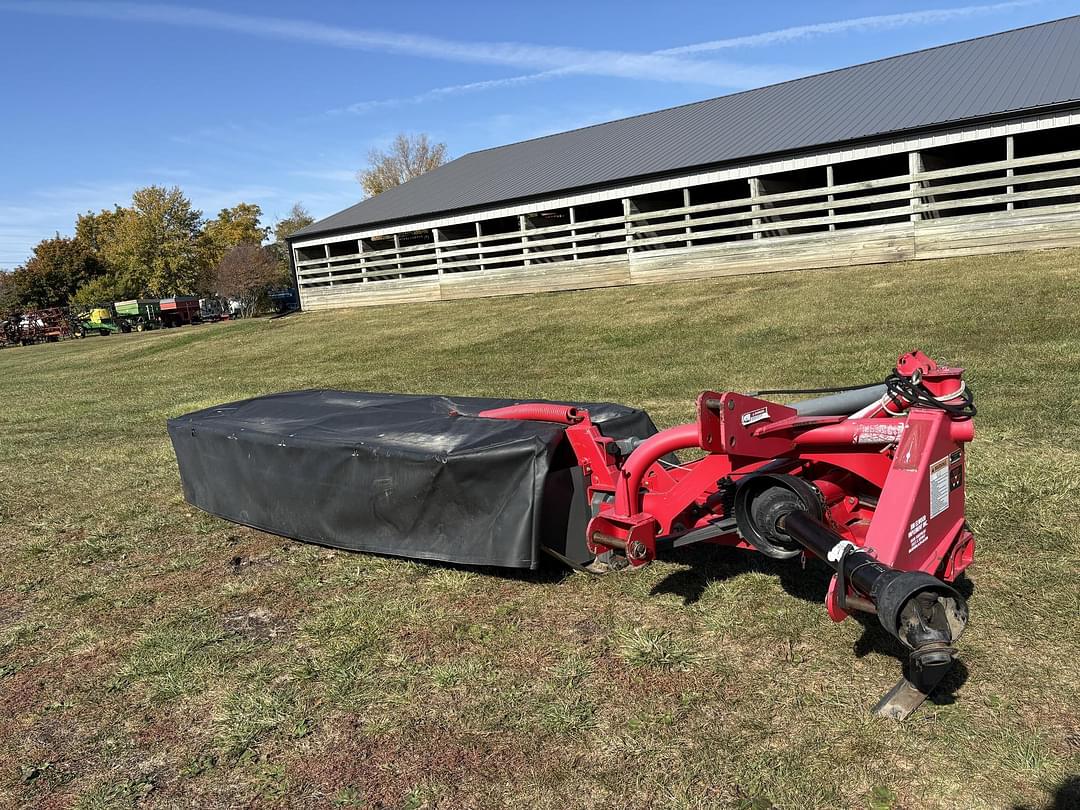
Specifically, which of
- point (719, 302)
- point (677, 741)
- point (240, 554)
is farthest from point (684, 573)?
point (719, 302)

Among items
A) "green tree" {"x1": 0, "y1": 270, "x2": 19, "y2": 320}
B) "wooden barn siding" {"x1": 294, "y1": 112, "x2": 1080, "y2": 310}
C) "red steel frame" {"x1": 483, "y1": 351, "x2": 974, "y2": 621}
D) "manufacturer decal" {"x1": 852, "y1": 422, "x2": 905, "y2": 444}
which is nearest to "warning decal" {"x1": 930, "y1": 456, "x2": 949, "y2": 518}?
"red steel frame" {"x1": 483, "y1": 351, "x2": 974, "y2": 621}

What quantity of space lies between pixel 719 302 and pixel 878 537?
1295cm

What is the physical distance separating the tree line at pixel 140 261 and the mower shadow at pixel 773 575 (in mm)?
46772

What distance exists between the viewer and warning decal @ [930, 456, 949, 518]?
328 centimetres

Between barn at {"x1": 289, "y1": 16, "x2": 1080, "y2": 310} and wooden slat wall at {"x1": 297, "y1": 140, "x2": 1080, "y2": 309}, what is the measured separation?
1.8 inches

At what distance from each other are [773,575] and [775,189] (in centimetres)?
1587

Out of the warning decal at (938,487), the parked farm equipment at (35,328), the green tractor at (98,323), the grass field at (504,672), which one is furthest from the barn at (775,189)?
the green tractor at (98,323)

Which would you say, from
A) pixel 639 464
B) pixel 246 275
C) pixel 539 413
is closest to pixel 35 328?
pixel 246 275

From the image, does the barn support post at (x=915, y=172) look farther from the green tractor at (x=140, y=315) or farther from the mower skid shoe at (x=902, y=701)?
the green tractor at (x=140, y=315)

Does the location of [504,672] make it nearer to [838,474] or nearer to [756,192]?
[838,474]

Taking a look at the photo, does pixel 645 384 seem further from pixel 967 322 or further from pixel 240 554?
pixel 240 554

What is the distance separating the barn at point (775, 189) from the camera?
1549cm

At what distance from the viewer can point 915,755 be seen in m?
2.85

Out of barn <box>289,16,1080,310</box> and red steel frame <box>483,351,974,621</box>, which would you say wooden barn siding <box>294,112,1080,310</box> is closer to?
barn <box>289,16,1080,310</box>
